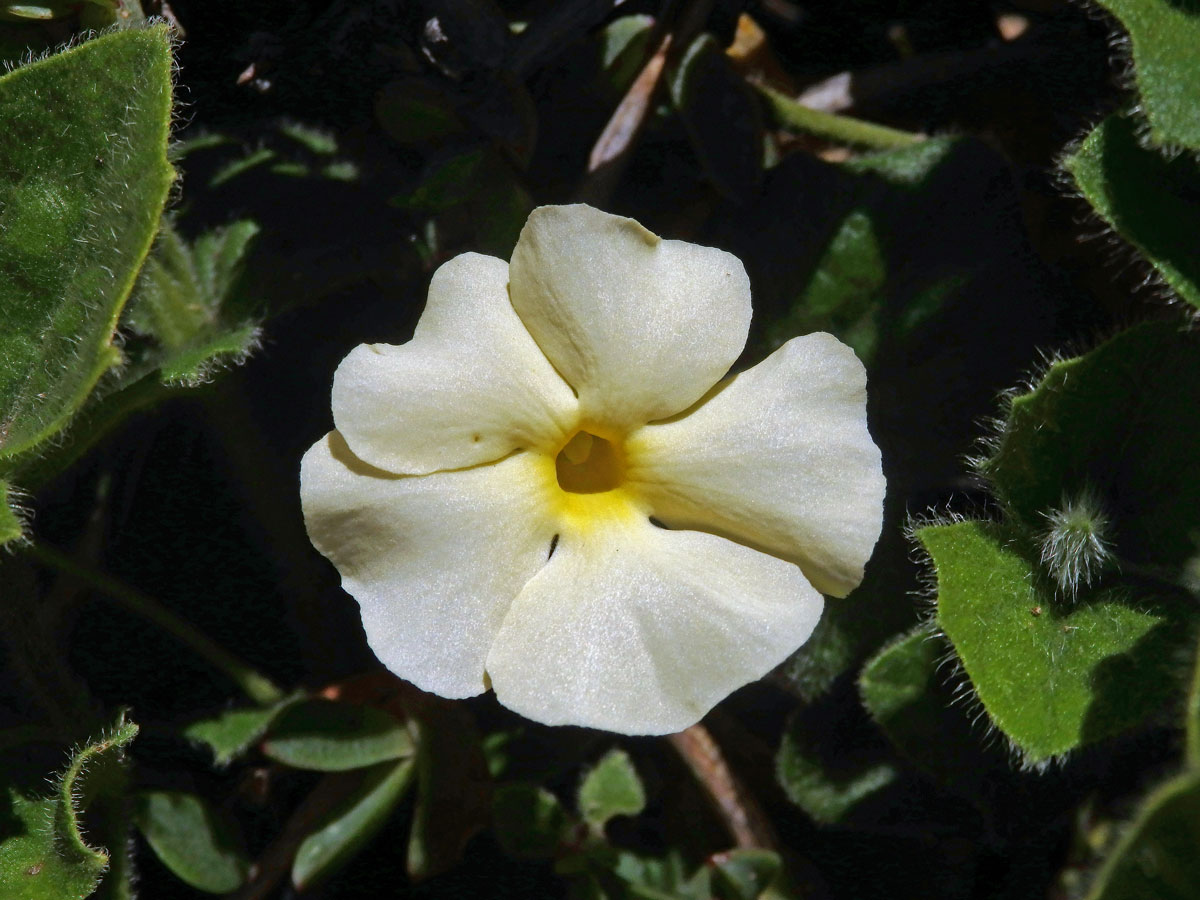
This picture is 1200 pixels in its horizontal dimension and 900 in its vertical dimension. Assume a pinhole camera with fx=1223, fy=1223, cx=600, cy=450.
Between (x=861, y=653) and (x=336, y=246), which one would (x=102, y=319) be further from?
(x=861, y=653)

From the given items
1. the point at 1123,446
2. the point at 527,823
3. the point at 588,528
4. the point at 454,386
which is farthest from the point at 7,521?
the point at 1123,446

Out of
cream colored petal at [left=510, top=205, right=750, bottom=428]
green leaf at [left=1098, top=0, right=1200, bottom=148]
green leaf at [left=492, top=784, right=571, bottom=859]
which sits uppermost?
green leaf at [left=1098, top=0, right=1200, bottom=148]

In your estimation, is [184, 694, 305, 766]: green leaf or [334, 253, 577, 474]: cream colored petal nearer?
[334, 253, 577, 474]: cream colored petal

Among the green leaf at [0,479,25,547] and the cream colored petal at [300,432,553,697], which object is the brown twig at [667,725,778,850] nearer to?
the cream colored petal at [300,432,553,697]

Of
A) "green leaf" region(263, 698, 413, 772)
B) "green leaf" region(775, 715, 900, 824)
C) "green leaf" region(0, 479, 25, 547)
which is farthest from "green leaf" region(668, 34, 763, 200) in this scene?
"green leaf" region(0, 479, 25, 547)

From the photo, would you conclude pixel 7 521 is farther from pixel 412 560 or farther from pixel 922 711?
pixel 922 711

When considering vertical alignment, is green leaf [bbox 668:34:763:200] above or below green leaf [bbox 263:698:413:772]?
above

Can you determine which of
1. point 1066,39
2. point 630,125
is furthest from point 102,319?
point 1066,39
